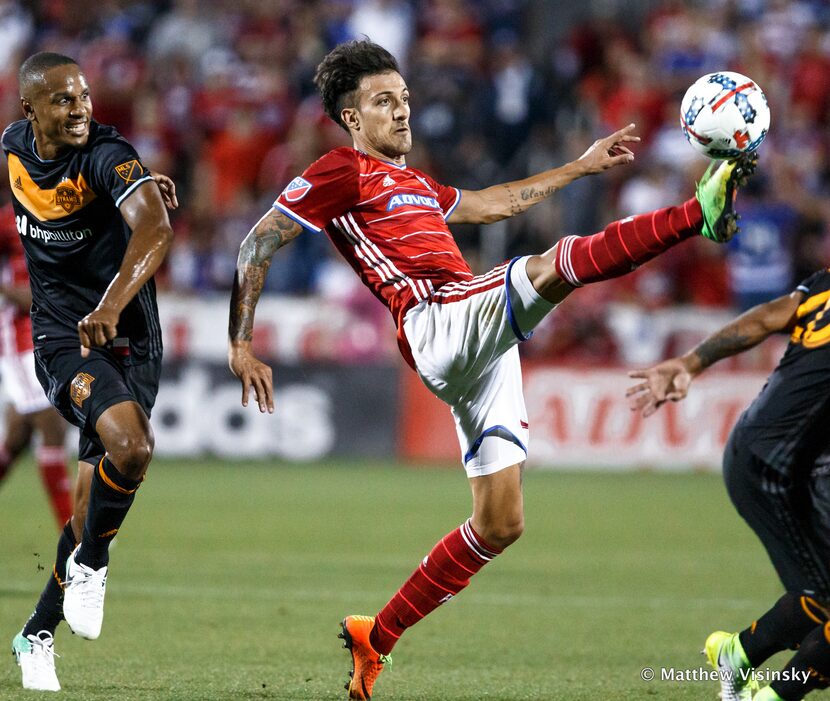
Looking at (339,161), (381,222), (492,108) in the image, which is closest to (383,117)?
(339,161)

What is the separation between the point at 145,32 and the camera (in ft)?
61.9

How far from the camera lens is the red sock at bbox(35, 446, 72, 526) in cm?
905

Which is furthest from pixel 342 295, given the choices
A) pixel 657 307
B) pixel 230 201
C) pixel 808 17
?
pixel 808 17

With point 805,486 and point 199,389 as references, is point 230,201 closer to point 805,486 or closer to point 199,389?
point 199,389

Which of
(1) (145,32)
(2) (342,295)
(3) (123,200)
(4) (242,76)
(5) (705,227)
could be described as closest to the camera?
(5) (705,227)

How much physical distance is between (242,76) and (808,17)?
730cm

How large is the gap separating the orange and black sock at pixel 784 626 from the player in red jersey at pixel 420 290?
1015 mm

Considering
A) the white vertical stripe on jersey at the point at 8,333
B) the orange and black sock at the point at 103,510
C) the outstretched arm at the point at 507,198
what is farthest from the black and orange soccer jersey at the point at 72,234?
the white vertical stripe on jersey at the point at 8,333

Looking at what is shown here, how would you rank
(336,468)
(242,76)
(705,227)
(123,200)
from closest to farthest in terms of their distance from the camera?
1. (705,227)
2. (123,200)
3. (336,468)
4. (242,76)

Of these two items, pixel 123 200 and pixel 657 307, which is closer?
pixel 123 200

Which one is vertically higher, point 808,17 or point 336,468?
point 808,17

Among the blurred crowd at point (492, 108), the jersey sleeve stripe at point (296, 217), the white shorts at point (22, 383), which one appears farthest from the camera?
the blurred crowd at point (492, 108)

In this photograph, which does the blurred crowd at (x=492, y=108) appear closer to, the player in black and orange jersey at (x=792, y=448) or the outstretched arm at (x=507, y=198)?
the outstretched arm at (x=507, y=198)

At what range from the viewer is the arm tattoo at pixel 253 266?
541 cm
